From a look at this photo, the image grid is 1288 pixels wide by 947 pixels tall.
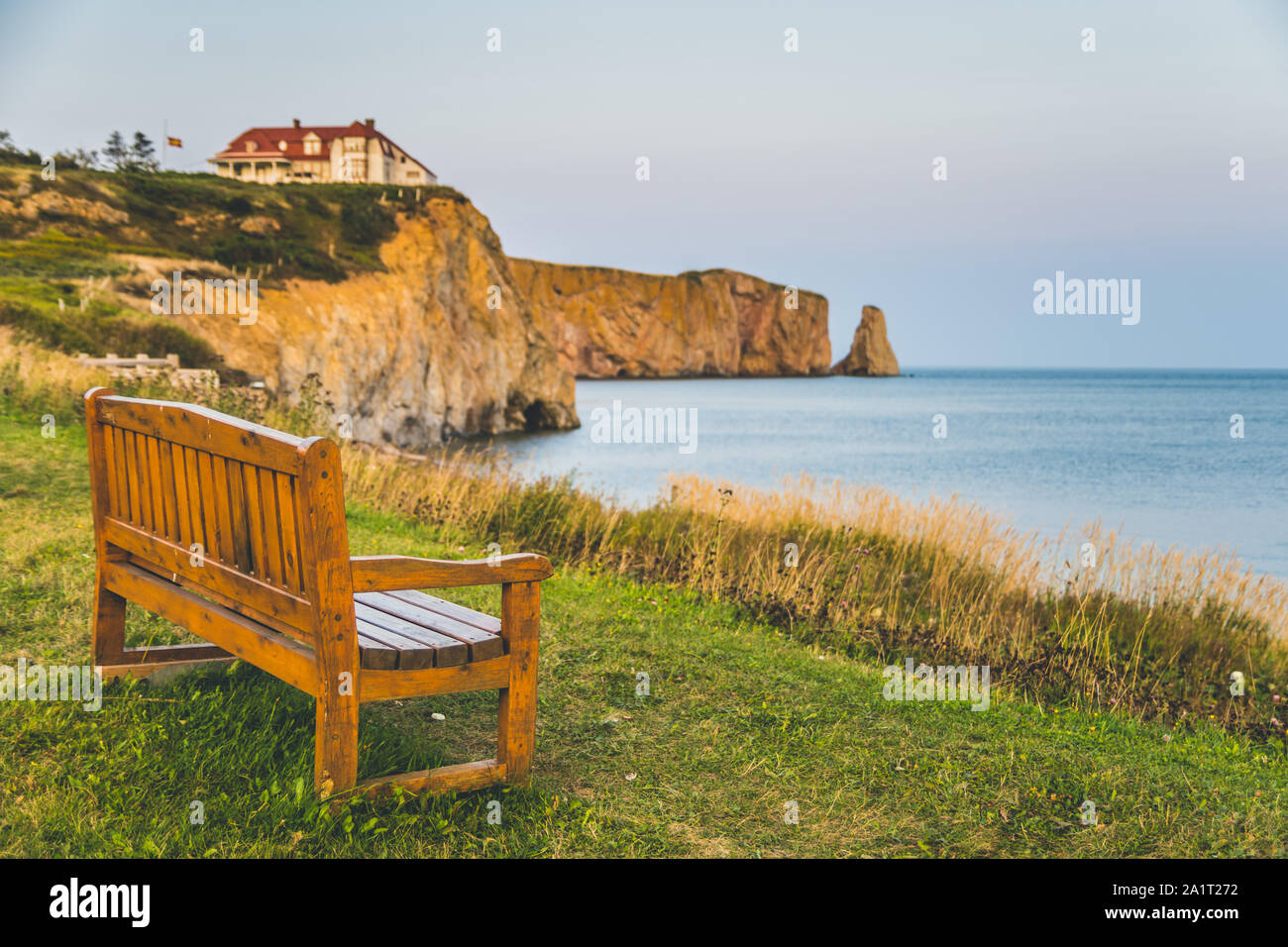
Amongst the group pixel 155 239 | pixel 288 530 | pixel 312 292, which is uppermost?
pixel 155 239

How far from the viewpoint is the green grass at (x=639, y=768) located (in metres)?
3.12

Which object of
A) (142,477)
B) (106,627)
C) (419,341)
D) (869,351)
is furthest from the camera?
(869,351)

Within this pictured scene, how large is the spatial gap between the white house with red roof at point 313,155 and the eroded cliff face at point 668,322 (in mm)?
22739

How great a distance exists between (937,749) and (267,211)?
116 feet

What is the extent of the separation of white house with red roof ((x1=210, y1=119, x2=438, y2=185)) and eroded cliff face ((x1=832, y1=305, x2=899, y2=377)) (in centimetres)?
8513

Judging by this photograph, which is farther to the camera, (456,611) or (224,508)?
(456,611)

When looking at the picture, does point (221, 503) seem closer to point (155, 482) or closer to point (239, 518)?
point (239, 518)

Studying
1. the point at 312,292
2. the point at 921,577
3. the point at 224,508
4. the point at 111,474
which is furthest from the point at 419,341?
the point at 224,508

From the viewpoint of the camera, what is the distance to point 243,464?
10.4 feet

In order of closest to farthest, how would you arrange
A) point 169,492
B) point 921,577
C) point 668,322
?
point 169,492 < point 921,577 < point 668,322

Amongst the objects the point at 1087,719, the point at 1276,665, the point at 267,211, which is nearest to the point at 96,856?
the point at 1087,719

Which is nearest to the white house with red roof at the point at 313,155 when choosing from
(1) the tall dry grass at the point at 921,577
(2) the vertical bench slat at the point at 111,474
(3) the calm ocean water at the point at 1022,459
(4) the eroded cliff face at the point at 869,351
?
(3) the calm ocean water at the point at 1022,459

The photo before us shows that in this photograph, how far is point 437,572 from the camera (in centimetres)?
328

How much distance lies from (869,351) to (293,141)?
94918 millimetres
